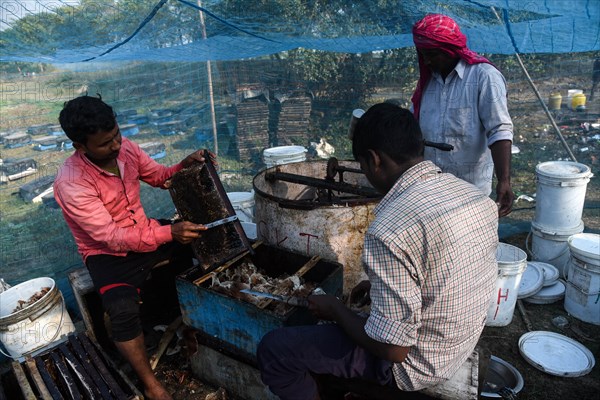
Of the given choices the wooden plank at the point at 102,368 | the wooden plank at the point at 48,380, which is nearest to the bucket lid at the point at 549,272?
the wooden plank at the point at 102,368

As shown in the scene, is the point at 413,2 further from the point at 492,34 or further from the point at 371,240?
the point at 371,240

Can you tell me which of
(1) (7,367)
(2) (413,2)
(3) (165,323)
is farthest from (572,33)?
(1) (7,367)

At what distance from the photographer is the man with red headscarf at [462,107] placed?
291 cm

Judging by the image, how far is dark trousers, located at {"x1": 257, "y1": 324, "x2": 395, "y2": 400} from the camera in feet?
6.57

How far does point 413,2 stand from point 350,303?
3.64m

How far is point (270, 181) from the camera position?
4.15 m

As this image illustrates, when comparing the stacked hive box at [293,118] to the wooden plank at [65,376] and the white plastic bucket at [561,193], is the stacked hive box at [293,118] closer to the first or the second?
the white plastic bucket at [561,193]

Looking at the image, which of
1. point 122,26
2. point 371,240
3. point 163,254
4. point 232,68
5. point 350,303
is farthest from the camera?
point 232,68

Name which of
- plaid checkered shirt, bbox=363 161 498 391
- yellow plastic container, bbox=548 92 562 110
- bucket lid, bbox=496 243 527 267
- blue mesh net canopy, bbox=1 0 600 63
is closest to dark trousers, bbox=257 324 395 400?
plaid checkered shirt, bbox=363 161 498 391

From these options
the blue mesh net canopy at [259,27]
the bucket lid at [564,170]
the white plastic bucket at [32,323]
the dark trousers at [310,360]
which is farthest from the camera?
the bucket lid at [564,170]

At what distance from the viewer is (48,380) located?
2838mm

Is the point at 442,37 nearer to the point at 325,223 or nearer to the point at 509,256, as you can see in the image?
the point at 325,223

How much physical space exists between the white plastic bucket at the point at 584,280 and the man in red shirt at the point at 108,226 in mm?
3693

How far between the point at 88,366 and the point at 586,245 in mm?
4710
